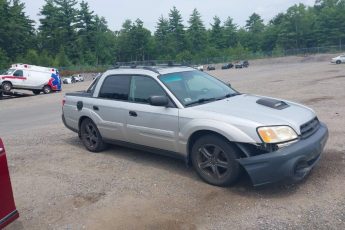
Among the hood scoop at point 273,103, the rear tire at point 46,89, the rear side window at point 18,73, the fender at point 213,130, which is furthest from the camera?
the rear tire at point 46,89

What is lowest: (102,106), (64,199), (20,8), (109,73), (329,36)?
(64,199)

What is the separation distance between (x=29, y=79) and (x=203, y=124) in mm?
23992

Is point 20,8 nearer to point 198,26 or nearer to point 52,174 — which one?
point 198,26

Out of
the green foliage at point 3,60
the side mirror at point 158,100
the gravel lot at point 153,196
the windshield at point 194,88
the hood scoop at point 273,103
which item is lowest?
the gravel lot at point 153,196

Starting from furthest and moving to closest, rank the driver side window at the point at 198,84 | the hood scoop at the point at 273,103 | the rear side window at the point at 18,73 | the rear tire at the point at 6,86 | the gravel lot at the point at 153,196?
the rear side window at the point at 18,73 < the rear tire at the point at 6,86 < the driver side window at the point at 198,84 < the hood scoop at the point at 273,103 < the gravel lot at the point at 153,196

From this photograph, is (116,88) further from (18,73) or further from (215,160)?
(18,73)

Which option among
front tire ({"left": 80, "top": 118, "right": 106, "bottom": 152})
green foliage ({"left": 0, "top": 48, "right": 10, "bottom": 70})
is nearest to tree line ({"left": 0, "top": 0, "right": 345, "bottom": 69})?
green foliage ({"left": 0, "top": 48, "right": 10, "bottom": 70})

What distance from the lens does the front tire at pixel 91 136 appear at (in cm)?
679

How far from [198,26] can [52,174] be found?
106 m

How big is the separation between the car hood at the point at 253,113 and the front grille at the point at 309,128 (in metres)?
0.05

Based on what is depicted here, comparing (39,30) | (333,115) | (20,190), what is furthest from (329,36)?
(20,190)

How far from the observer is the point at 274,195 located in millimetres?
4512

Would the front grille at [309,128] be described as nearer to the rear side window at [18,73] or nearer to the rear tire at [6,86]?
the rear tire at [6,86]

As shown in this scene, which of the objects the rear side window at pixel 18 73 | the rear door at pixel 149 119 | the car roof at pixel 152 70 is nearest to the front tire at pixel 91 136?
the rear door at pixel 149 119
